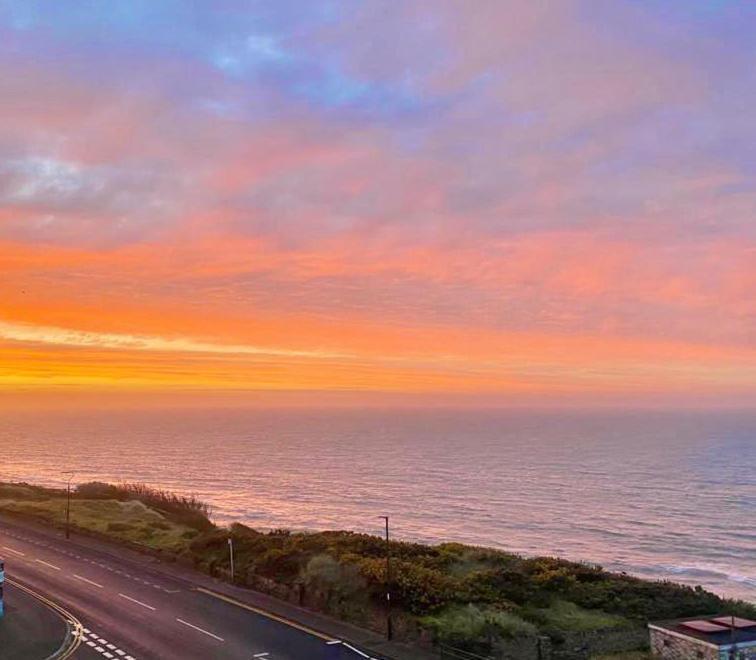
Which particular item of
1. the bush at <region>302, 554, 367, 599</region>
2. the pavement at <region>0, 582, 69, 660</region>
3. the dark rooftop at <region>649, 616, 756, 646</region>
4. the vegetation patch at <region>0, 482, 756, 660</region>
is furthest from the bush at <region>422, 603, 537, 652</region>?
the pavement at <region>0, 582, 69, 660</region>

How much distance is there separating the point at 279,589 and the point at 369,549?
9.70 m

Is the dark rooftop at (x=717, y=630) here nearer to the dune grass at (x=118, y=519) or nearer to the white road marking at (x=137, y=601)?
the white road marking at (x=137, y=601)

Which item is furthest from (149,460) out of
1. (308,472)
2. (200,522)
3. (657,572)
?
(657,572)

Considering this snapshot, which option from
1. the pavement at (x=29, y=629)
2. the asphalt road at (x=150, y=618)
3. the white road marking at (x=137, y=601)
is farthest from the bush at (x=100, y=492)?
the white road marking at (x=137, y=601)

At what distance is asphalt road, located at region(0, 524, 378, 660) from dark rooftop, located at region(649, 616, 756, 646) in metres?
13.7

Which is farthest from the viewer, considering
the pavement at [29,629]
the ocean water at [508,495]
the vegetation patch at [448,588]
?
the ocean water at [508,495]

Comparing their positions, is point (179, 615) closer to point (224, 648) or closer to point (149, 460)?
point (224, 648)

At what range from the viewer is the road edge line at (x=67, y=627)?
31.9 metres

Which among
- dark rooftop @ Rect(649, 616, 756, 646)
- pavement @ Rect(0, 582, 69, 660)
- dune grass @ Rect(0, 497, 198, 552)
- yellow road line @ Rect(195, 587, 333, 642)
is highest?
dark rooftop @ Rect(649, 616, 756, 646)

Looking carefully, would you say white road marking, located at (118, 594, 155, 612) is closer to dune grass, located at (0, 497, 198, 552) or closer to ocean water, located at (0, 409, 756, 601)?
dune grass, located at (0, 497, 198, 552)

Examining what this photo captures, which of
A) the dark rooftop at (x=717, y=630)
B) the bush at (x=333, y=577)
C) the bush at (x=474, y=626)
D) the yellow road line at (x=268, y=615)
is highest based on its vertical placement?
the dark rooftop at (x=717, y=630)

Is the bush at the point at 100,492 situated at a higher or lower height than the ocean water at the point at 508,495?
higher

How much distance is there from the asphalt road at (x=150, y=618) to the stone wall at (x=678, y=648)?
12751 millimetres

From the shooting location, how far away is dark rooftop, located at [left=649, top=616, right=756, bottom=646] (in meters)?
A: 26.6
